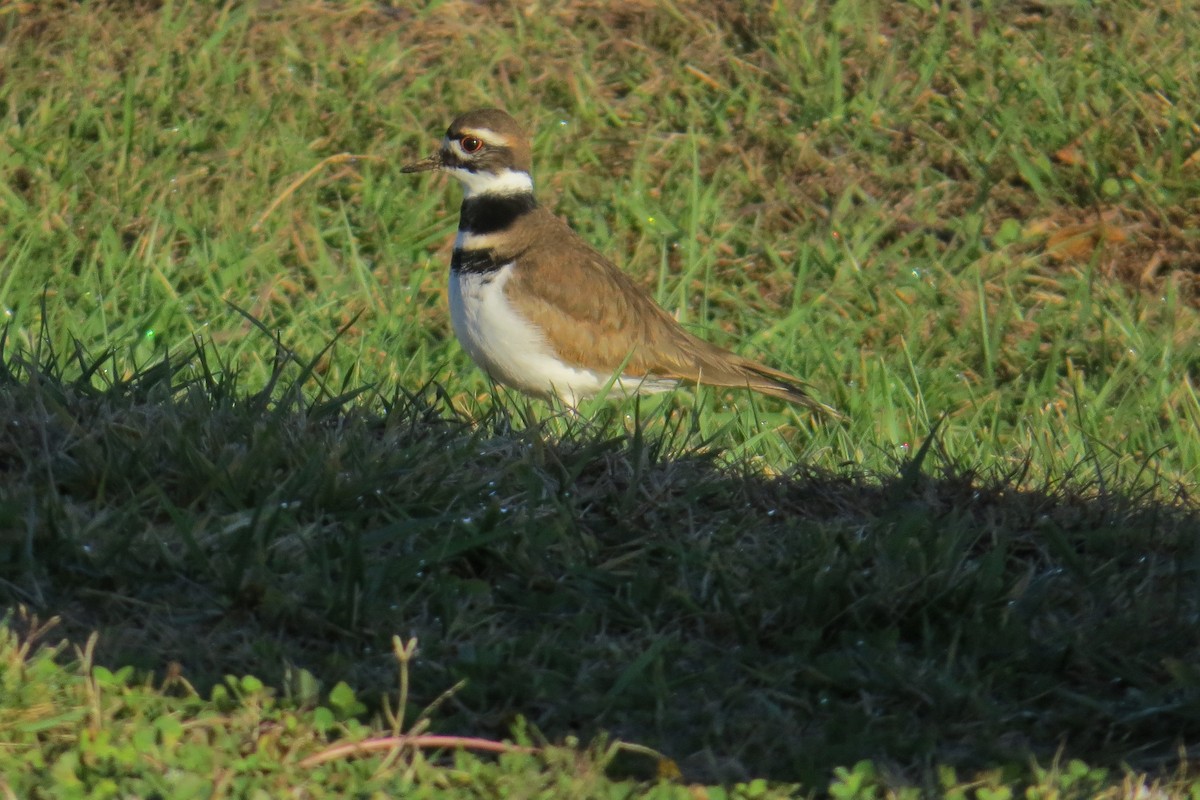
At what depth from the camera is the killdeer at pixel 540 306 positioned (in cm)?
640

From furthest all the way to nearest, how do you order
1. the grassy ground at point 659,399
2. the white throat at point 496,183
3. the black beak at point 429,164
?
1. the black beak at point 429,164
2. the white throat at point 496,183
3. the grassy ground at point 659,399

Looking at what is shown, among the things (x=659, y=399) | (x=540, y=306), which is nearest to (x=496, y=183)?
(x=540, y=306)

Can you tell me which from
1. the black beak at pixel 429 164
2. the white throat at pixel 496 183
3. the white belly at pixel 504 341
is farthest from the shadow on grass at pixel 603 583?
the black beak at pixel 429 164

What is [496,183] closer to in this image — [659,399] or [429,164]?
[429,164]

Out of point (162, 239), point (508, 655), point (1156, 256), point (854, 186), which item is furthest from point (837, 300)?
point (508, 655)

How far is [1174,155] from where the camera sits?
8.05m

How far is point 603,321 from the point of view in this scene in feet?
21.6

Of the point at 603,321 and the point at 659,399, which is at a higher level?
the point at 603,321

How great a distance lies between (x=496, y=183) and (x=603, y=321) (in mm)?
809

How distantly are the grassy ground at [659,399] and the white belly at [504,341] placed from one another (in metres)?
0.33

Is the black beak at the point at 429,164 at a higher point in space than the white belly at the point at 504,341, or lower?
higher

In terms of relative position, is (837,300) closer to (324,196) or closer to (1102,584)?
(324,196)

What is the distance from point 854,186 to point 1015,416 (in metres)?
1.80

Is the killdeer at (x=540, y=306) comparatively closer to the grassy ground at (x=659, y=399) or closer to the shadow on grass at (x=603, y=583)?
the grassy ground at (x=659, y=399)
